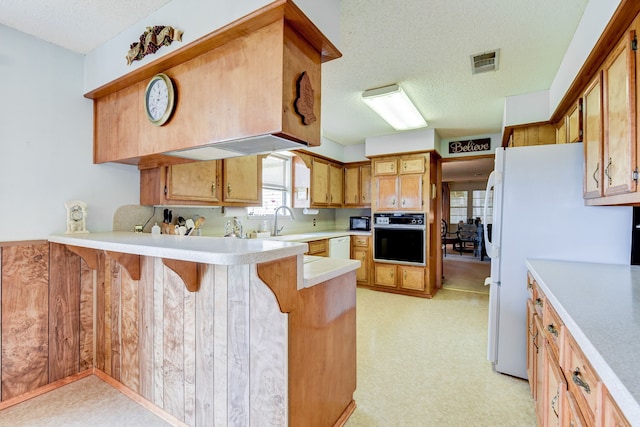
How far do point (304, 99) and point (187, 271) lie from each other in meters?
1.05

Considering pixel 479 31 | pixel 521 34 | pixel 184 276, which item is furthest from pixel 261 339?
pixel 521 34

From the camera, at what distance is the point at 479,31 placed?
189cm

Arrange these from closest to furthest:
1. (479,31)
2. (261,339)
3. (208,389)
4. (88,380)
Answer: (261,339), (208,389), (479,31), (88,380)

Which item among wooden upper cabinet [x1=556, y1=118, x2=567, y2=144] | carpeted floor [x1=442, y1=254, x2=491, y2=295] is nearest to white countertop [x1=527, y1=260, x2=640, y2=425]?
wooden upper cabinet [x1=556, y1=118, x2=567, y2=144]

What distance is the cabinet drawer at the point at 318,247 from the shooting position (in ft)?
12.3

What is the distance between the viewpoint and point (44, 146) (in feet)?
6.34

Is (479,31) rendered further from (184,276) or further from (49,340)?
(49,340)

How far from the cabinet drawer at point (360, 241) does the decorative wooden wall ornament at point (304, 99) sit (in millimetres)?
3520

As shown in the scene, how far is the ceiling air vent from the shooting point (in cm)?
218

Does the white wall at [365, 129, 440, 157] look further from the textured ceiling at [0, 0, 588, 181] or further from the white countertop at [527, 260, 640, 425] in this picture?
the white countertop at [527, 260, 640, 425]

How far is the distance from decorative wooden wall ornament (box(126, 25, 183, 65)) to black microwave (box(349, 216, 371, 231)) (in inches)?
161

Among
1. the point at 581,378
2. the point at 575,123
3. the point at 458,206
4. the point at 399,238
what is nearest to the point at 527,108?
the point at 575,123

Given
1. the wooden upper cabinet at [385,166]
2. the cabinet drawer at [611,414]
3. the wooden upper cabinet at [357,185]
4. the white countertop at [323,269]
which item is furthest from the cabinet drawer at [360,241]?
the cabinet drawer at [611,414]

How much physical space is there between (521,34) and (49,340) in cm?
389
